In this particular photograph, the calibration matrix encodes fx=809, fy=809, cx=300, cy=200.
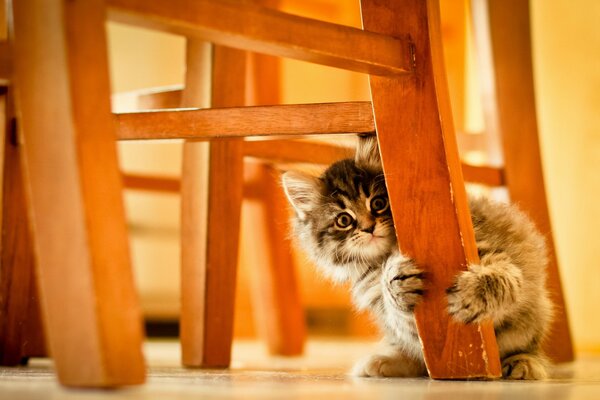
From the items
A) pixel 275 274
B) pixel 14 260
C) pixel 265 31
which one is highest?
pixel 265 31

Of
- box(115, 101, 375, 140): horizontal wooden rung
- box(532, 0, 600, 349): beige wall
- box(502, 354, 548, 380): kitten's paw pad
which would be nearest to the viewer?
box(115, 101, 375, 140): horizontal wooden rung

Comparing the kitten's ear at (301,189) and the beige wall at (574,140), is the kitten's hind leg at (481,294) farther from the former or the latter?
the beige wall at (574,140)

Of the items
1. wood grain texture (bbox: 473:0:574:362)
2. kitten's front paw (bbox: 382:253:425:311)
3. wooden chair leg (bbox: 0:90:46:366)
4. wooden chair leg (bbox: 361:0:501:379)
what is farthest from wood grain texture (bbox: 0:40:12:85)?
wood grain texture (bbox: 473:0:574:362)

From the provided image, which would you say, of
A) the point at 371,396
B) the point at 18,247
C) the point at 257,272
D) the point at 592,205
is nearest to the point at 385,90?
the point at 371,396

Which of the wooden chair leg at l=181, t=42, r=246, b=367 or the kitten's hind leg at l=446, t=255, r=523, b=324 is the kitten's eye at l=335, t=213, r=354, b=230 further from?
the kitten's hind leg at l=446, t=255, r=523, b=324

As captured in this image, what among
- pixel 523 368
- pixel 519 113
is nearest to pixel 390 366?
pixel 523 368

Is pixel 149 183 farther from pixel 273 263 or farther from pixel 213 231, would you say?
pixel 213 231

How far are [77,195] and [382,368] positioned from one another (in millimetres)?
720

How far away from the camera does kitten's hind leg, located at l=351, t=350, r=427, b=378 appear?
4.45ft

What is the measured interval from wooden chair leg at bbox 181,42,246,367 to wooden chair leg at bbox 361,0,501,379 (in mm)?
472

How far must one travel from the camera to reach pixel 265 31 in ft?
3.00

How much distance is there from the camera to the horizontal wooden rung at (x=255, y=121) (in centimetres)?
108

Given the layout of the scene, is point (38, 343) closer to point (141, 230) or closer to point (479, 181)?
point (479, 181)

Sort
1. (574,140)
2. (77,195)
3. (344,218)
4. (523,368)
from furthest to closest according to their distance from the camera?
(574,140) < (344,218) < (523,368) < (77,195)
